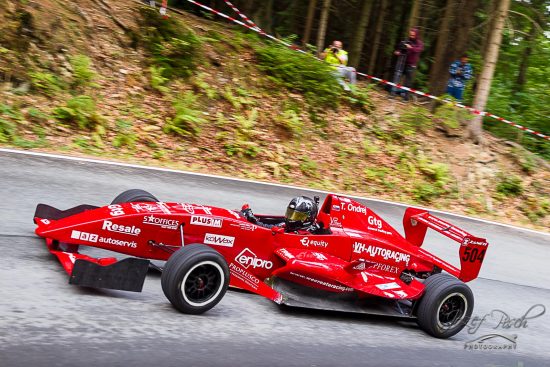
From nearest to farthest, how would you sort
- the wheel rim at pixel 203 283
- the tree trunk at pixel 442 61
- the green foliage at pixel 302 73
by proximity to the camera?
1. the wheel rim at pixel 203 283
2. the green foliage at pixel 302 73
3. the tree trunk at pixel 442 61

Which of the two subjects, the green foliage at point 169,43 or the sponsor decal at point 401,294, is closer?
the sponsor decal at point 401,294

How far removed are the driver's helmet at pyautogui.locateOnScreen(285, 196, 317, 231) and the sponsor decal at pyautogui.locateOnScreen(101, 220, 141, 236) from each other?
63.9 inches

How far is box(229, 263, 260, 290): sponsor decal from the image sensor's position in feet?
21.4

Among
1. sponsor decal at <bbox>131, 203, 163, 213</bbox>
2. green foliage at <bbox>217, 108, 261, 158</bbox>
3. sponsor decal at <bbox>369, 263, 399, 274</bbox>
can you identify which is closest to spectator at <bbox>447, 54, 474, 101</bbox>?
green foliage at <bbox>217, 108, 261, 158</bbox>

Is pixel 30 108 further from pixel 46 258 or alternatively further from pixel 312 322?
pixel 312 322

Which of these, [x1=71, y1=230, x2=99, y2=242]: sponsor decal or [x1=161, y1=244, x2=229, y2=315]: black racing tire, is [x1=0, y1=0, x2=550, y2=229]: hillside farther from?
[x1=161, y1=244, x2=229, y2=315]: black racing tire

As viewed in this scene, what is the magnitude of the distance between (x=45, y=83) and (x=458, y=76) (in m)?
10.7

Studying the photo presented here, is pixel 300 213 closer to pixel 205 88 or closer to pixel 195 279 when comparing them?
pixel 195 279

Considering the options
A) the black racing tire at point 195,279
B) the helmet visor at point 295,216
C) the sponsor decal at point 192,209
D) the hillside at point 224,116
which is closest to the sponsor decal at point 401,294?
the helmet visor at point 295,216

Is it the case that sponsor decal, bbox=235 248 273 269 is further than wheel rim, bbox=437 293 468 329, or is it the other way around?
wheel rim, bbox=437 293 468 329

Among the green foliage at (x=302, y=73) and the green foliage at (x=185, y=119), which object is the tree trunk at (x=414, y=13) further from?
the green foliage at (x=185, y=119)

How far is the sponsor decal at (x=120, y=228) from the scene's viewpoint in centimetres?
612

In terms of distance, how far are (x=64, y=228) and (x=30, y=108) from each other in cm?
688

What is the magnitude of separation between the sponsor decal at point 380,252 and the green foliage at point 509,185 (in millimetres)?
8992
